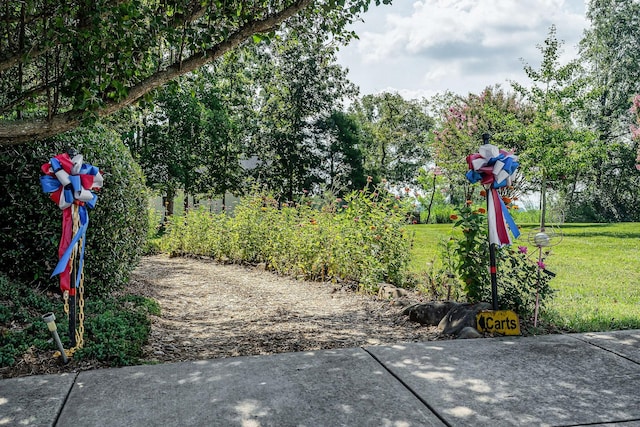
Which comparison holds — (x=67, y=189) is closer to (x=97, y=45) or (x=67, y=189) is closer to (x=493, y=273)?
(x=97, y=45)

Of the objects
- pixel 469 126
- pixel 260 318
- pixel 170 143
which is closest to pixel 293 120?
pixel 170 143

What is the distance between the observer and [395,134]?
3200cm

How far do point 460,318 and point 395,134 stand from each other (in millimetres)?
28402

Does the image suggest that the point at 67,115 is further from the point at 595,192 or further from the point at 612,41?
the point at 612,41

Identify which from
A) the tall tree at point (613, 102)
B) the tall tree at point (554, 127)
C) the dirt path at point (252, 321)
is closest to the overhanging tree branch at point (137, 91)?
the dirt path at point (252, 321)

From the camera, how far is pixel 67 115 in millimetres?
4457

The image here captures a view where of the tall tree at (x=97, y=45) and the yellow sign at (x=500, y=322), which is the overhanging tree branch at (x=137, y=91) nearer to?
the tall tree at (x=97, y=45)

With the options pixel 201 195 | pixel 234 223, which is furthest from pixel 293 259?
pixel 201 195

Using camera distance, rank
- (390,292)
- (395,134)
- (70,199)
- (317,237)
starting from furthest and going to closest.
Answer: (395,134), (317,237), (390,292), (70,199)

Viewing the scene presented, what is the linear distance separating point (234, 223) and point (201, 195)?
12980 mm

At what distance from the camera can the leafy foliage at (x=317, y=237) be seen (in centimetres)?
666

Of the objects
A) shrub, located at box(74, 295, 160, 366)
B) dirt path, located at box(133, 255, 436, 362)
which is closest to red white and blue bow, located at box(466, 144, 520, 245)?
dirt path, located at box(133, 255, 436, 362)

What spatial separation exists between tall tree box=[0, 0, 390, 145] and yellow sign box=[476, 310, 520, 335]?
3.44m

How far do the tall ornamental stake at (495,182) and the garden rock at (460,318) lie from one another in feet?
0.99
